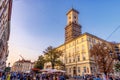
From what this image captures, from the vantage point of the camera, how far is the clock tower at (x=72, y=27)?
228 feet

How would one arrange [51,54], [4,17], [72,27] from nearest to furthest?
[4,17], [51,54], [72,27]

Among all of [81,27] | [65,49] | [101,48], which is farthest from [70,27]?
[101,48]

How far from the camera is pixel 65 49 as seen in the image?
6462 centimetres

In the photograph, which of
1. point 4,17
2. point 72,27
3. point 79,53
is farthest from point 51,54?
point 4,17

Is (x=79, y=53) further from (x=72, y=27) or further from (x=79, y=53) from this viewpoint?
(x=72, y=27)

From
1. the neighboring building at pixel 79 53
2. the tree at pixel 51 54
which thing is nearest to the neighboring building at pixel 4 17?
the tree at pixel 51 54

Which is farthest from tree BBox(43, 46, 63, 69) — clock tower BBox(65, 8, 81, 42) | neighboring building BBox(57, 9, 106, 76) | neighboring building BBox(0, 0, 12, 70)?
neighboring building BBox(0, 0, 12, 70)

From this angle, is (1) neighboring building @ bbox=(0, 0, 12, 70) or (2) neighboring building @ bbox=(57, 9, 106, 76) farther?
(2) neighboring building @ bbox=(57, 9, 106, 76)

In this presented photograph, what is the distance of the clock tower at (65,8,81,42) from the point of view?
69.4 m

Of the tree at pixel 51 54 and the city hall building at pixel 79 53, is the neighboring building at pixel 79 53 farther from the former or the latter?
the tree at pixel 51 54

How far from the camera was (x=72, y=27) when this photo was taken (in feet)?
229

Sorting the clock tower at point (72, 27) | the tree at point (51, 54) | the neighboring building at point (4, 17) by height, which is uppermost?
the clock tower at point (72, 27)

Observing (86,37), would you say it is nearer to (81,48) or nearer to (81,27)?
(81,48)

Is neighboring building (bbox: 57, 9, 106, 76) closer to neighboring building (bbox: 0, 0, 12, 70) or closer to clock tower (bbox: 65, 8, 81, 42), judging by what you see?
clock tower (bbox: 65, 8, 81, 42)
